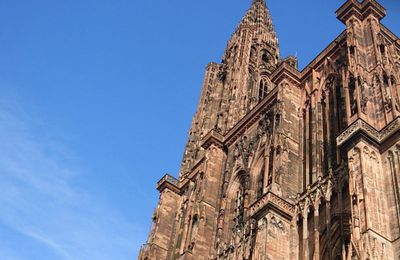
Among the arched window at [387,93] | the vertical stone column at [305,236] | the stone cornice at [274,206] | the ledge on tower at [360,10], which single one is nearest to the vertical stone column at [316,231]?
the vertical stone column at [305,236]

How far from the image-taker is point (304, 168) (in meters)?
26.3

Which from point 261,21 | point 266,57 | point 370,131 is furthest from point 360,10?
point 261,21

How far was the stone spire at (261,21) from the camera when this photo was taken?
48.9 m

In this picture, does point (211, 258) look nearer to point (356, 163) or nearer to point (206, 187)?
point (206, 187)

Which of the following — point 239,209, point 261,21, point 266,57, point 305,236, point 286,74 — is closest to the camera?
point 305,236

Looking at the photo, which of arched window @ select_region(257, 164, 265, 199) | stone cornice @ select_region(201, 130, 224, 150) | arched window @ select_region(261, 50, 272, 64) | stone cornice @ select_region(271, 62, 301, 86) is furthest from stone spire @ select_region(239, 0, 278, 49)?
arched window @ select_region(257, 164, 265, 199)

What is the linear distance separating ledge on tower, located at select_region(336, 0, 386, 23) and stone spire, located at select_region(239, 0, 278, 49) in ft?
64.9

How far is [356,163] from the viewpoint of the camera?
20391 millimetres

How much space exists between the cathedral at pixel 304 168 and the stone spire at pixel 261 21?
932 centimetres

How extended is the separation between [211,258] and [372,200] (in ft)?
36.1

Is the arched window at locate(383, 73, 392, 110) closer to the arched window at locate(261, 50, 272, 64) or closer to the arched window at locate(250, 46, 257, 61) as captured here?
the arched window at locate(250, 46, 257, 61)

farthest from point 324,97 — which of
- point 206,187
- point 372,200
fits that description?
point 372,200

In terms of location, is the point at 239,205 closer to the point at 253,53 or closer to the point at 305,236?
the point at 305,236

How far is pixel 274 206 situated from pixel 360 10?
9.96 m
